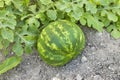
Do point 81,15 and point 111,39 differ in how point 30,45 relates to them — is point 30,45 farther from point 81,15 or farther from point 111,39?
point 111,39

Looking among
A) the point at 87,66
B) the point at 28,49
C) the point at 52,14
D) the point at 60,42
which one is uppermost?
the point at 52,14

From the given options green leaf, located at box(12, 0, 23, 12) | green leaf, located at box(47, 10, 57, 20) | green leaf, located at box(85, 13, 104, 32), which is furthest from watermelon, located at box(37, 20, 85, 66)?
green leaf, located at box(12, 0, 23, 12)

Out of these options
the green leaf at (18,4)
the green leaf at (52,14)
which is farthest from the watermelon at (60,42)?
the green leaf at (18,4)

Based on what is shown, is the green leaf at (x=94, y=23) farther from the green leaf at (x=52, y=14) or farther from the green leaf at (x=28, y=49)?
the green leaf at (x=28, y=49)

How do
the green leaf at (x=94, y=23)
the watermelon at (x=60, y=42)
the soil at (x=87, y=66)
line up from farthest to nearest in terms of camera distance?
1. the green leaf at (x=94, y=23)
2. the soil at (x=87, y=66)
3. the watermelon at (x=60, y=42)

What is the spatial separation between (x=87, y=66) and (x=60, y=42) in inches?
15.4

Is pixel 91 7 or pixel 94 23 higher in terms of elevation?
pixel 91 7

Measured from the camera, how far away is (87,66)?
3.16 m

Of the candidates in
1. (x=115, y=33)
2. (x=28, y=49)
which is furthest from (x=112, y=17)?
(x=28, y=49)

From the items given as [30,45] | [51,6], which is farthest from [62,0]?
[30,45]

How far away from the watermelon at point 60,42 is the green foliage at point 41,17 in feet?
0.42

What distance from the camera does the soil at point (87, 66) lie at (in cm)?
312

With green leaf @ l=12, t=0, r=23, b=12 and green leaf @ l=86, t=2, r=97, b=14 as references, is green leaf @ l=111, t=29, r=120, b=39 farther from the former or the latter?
green leaf @ l=12, t=0, r=23, b=12

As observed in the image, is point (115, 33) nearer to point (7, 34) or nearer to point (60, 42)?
point (60, 42)
